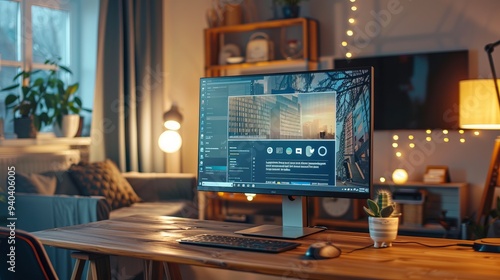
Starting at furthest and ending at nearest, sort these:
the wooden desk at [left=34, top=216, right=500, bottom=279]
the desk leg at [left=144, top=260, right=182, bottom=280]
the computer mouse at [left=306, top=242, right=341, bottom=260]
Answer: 1. the desk leg at [left=144, top=260, right=182, bottom=280]
2. the computer mouse at [left=306, top=242, right=341, bottom=260]
3. the wooden desk at [left=34, top=216, right=500, bottom=279]

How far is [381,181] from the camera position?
5.06 metres

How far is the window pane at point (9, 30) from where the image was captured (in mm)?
4625

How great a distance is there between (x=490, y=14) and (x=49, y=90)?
3.29 metres

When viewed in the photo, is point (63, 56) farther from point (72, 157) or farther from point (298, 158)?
point (298, 158)

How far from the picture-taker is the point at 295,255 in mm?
1636

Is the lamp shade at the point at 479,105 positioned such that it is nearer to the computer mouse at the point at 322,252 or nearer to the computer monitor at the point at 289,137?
the computer monitor at the point at 289,137

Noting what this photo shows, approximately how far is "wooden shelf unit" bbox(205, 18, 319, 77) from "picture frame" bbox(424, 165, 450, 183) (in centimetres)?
123

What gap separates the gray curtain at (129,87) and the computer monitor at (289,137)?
10.2ft

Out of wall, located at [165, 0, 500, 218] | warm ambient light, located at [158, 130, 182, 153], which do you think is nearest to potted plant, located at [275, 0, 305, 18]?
wall, located at [165, 0, 500, 218]

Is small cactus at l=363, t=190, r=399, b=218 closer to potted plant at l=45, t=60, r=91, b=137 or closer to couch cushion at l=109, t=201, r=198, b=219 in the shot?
couch cushion at l=109, t=201, r=198, b=219

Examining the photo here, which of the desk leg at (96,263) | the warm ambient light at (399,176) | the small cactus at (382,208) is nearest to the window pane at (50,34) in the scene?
the warm ambient light at (399,176)

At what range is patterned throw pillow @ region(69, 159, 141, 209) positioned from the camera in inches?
173

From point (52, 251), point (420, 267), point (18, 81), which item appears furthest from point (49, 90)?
point (420, 267)

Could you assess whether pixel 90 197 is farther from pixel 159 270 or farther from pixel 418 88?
pixel 418 88
